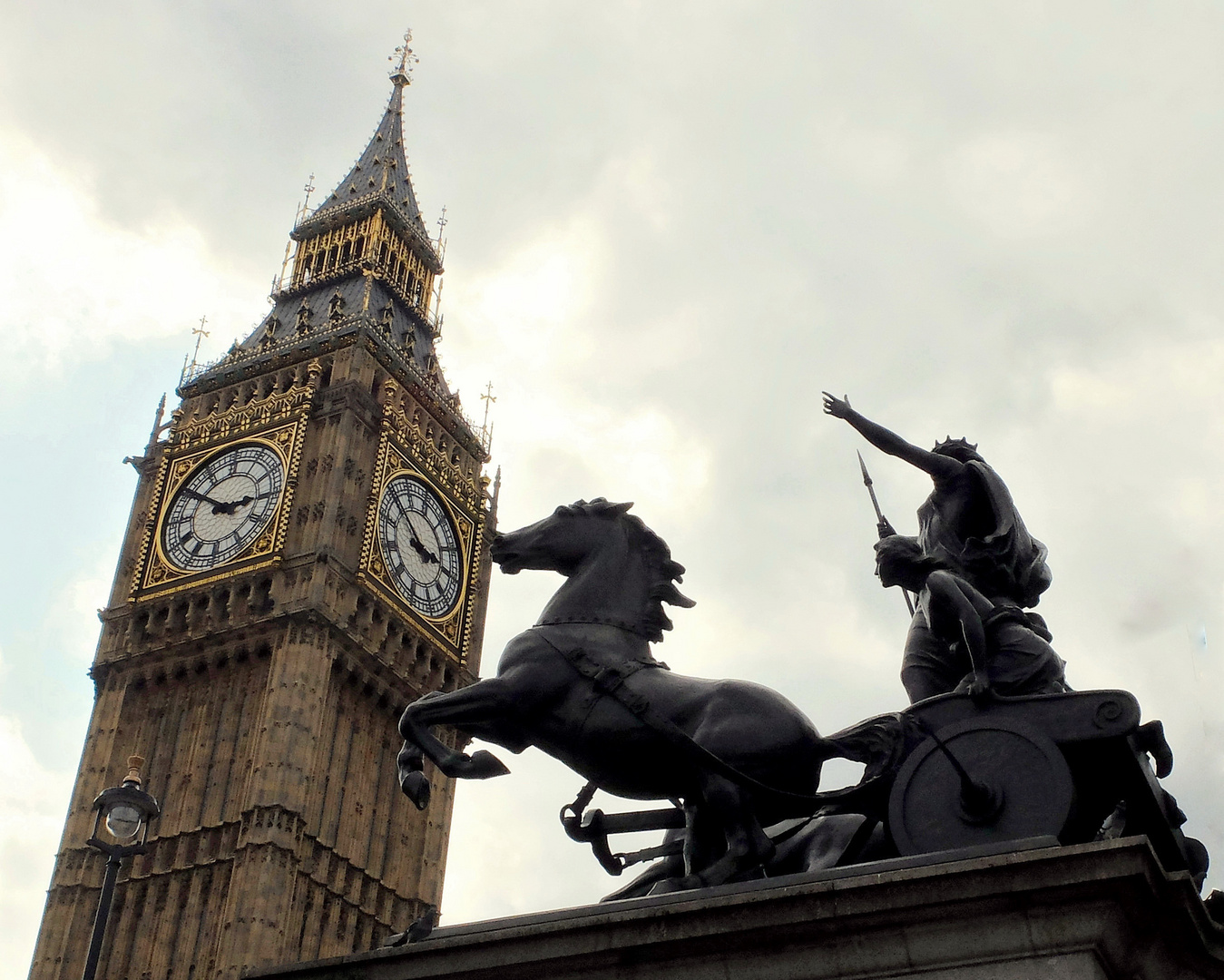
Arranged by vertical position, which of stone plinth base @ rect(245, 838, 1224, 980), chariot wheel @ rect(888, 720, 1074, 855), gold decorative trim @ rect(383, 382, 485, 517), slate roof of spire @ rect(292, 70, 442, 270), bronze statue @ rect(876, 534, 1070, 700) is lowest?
stone plinth base @ rect(245, 838, 1224, 980)

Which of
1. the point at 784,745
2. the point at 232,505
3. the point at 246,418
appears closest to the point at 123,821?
the point at 784,745

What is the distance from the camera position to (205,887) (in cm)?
A: 4753

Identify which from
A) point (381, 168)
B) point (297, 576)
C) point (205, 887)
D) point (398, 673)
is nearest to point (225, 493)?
point (297, 576)

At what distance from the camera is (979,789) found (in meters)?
6.61

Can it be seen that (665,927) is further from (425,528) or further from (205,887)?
(425,528)

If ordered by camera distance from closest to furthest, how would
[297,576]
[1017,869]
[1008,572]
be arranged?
1. [1017,869]
2. [1008,572]
3. [297,576]

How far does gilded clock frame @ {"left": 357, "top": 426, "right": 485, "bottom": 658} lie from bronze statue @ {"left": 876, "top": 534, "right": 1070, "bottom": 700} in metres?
44.6

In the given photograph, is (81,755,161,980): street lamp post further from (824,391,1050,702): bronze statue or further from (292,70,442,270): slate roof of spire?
(292,70,442,270): slate roof of spire

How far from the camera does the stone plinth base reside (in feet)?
18.3

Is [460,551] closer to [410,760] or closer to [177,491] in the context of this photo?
[177,491]

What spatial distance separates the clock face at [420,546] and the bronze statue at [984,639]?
150 ft

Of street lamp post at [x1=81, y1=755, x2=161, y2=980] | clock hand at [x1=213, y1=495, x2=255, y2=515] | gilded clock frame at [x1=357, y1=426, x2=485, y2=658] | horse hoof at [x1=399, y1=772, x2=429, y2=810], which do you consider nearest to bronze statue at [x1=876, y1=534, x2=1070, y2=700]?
horse hoof at [x1=399, y1=772, x2=429, y2=810]

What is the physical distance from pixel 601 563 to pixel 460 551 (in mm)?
47871

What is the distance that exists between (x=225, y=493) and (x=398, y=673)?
26.7ft
